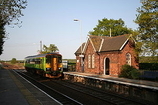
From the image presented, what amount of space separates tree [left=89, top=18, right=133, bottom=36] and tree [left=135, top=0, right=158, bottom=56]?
32.9m

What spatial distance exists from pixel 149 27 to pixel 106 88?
949 centimetres

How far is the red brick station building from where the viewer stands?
73.4 feet

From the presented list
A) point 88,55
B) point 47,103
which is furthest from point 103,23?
point 47,103

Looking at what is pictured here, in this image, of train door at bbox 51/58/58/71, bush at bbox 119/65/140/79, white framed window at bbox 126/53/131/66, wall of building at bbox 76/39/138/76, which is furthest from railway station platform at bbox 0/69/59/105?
white framed window at bbox 126/53/131/66

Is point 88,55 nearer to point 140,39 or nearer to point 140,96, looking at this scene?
point 140,39

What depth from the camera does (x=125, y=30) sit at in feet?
175

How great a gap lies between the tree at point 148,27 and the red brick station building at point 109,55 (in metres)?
2.82

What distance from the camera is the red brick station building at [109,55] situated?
22.4 meters

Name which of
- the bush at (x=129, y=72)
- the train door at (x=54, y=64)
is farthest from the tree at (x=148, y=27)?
the train door at (x=54, y=64)

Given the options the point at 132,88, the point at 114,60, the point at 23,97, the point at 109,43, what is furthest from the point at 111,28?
the point at 23,97

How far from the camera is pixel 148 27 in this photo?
19.4m

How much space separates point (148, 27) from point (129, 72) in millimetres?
5947

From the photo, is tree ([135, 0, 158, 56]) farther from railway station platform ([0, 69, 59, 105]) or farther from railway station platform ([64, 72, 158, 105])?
railway station platform ([0, 69, 59, 105])

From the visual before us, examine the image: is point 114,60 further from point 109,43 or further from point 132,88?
point 132,88
